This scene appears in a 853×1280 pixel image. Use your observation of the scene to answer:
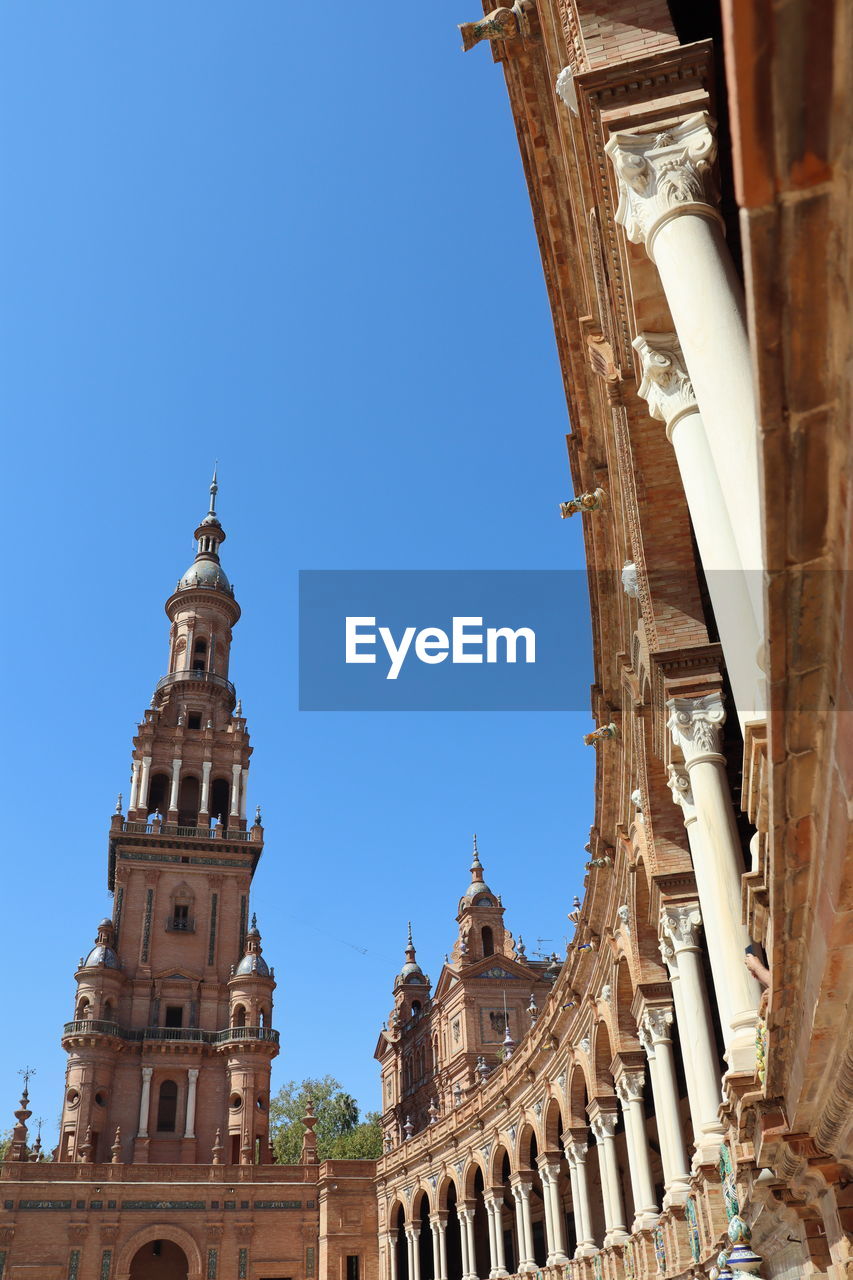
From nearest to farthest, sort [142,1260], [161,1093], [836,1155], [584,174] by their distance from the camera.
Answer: [836,1155]
[584,174]
[142,1260]
[161,1093]

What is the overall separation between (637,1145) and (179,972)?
36.5 metres

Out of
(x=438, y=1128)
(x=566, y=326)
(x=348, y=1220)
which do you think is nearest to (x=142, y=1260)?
(x=348, y=1220)

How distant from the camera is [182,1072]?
49.7 meters

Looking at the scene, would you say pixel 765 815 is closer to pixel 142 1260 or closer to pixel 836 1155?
pixel 836 1155

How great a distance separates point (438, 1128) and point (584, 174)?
36.8 m

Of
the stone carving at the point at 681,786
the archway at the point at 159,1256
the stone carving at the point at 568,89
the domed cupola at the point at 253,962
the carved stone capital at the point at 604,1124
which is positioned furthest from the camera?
the domed cupola at the point at 253,962

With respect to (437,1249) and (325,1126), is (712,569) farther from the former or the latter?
(325,1126)

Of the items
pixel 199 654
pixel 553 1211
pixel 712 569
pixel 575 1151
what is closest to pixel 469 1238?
pixel 553 1211

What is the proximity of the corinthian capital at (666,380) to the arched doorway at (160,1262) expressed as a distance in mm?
45635

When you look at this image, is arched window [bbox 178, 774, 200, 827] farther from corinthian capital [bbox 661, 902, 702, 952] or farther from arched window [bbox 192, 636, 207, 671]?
corinthian capital [bbox 661, 902, 702, 952]

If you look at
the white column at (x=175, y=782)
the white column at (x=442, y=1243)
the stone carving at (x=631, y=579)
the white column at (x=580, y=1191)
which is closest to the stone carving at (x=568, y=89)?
the stone carving at (x=631, y=579)

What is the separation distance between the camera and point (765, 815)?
445 cm

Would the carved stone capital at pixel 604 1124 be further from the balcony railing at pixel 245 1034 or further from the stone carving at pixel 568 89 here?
the balcony railing at pixel 245 1034

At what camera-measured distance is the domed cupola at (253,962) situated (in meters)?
51.8
